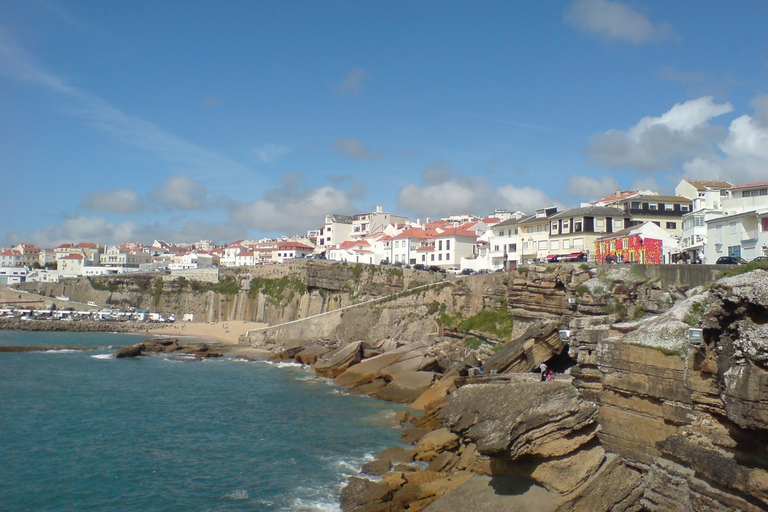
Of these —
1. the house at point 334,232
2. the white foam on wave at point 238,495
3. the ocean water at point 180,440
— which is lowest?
the white foam on wave at point 238,495

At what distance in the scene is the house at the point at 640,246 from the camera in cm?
4462

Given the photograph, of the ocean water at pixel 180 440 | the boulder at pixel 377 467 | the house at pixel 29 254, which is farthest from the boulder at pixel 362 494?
the house at pixel 29 254

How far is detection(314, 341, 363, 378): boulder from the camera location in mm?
43812

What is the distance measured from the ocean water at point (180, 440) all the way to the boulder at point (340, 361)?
1.60 metres

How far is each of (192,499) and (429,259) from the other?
200 ft

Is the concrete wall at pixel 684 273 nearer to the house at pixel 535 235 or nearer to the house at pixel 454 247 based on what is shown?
the house at pixel 535 235

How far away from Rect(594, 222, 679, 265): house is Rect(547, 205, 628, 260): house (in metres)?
3.89

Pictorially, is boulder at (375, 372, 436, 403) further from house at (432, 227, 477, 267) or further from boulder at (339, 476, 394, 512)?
house at (432, 227, 477, 267)

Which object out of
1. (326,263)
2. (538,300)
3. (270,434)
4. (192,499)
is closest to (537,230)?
(538,300)

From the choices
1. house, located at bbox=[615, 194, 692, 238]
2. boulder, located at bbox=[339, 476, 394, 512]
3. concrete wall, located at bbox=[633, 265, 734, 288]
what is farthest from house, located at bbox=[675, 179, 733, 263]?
boulder, located at bbox=[339, 476, 394, 512]

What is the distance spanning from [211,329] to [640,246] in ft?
194

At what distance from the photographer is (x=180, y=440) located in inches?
1040

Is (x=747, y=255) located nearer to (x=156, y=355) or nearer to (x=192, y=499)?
(x=192, y=499)

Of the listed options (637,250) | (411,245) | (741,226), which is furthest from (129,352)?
(741,226)
